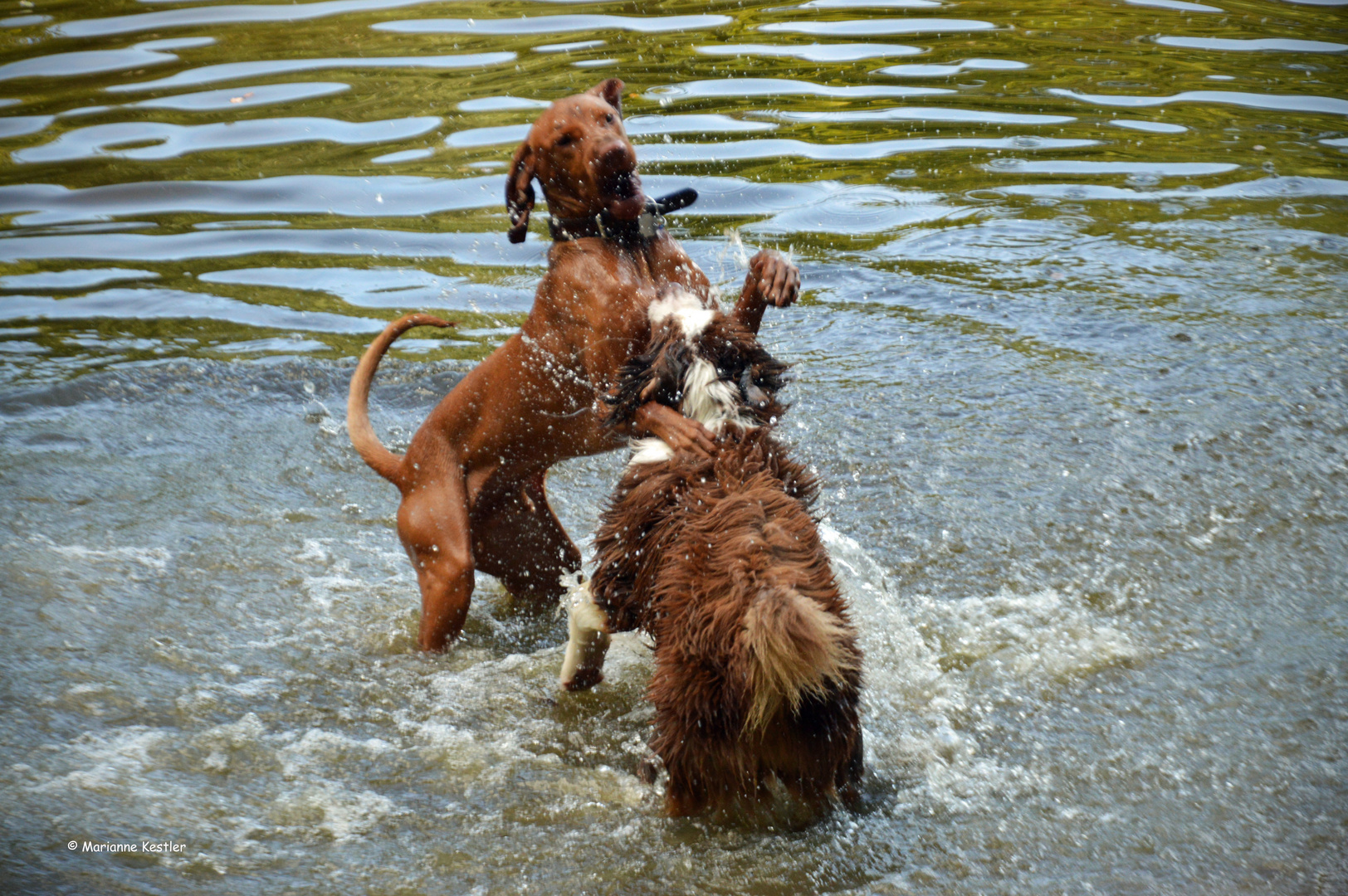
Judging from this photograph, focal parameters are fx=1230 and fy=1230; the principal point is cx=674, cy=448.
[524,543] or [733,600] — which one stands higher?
[733,600]

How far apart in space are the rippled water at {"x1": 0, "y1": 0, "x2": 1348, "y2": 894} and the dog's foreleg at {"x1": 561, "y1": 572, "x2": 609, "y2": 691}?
0.10 meters

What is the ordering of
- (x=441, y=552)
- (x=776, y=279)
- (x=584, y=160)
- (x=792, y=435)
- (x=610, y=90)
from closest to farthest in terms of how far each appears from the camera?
1. (x=776, y=279)
2. (x=584, y=160)
3. (x=610, y=90)
4. (x=441, y=552)
5. (x=792, y=435)

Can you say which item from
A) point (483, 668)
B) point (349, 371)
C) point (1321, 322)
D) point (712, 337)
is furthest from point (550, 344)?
point (1321, 322)

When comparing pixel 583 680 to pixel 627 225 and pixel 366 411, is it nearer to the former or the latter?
pixel 366 411

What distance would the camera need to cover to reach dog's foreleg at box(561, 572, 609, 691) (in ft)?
11.4

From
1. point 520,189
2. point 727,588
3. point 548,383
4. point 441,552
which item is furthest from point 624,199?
point 441,552

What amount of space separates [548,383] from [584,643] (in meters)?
0.78

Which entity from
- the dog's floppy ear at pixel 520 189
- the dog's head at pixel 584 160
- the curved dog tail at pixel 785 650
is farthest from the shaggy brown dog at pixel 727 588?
the dog's floppy ear at pixel 520 189

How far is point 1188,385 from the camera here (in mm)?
5172

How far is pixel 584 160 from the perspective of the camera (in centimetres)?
331

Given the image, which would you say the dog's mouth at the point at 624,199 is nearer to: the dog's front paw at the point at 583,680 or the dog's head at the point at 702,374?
the dog's head at the point at 702,374

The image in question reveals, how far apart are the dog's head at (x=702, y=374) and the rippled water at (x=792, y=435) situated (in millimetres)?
583

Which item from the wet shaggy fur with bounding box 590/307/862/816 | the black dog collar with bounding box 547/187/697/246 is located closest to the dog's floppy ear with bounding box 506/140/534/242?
the black dog collar with bounding box 547/187/697/246

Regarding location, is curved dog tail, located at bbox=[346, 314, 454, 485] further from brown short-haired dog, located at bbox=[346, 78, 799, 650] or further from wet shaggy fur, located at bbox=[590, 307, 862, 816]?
wet shaggy fur, located at bbox=[590, 307, 862, 816]
